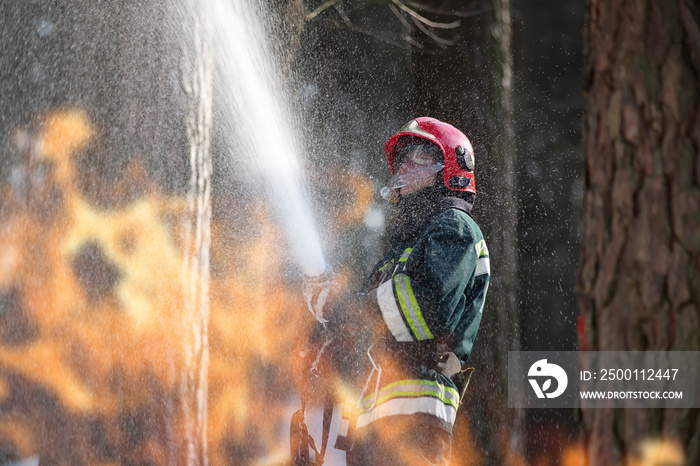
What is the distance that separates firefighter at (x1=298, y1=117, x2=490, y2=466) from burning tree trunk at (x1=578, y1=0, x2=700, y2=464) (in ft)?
3.58

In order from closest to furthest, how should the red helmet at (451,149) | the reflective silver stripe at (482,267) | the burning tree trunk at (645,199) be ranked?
the burning tree trunk at (645,199)
the reflective silver stripe at (482,267)
the red helmet at (451,149)

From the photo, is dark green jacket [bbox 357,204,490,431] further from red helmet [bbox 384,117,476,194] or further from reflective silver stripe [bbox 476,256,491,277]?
red helmet [bbox 384,117,476,194]

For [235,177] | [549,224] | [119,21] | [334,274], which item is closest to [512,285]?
[549,224]

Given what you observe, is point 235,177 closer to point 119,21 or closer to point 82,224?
point 82,224

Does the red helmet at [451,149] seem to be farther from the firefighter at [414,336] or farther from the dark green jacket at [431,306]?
the dark green jacket at [431,306]

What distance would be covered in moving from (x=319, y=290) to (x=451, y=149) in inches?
38.8

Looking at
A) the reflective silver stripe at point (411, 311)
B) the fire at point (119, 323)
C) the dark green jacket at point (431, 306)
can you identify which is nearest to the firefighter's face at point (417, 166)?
the dark green jacket at point (431, 306)

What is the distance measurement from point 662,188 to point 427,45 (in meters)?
4.08

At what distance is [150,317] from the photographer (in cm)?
545

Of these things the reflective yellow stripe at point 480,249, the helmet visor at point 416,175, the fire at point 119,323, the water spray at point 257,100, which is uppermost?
the water spray at point 257,100

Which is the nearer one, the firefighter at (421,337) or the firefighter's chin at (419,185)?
the firefighter at (421,337)

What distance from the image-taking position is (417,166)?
332cm

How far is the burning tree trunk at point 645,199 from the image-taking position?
1.71 m

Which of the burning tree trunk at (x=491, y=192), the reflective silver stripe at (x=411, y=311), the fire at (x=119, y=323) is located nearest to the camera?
the reflective silver stripe at (x=411, y=311)
